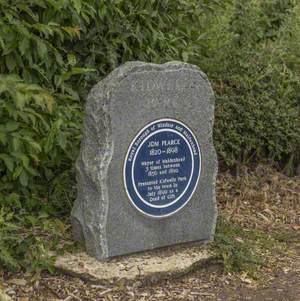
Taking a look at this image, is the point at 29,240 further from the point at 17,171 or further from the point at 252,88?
the point at 252,88

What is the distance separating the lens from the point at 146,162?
189 inches

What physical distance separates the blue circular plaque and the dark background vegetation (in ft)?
1.74

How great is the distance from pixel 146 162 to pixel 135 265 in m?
0.64

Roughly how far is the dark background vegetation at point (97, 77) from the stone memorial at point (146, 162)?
1.12ft

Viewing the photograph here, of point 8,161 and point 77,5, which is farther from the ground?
point 77,5

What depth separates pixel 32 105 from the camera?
4.95 m

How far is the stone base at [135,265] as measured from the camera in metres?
4.61

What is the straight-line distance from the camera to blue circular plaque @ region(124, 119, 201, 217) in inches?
187

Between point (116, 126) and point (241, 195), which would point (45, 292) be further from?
point (241, 195)

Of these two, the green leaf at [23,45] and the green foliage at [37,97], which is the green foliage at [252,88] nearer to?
the green foliage at [37,97]

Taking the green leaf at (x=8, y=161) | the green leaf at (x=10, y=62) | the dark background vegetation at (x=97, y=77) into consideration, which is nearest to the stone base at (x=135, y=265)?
the dark background vegetation at (x=97, y=77)

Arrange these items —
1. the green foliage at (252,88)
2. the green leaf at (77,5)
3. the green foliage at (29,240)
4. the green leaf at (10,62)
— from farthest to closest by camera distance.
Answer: the green foliage at (252,88)
the green leaf at (10,62)
the green leaf at (77,5)
the green foliage at (29,240)

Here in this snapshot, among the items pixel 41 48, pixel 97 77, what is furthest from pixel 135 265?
pixel 97 77

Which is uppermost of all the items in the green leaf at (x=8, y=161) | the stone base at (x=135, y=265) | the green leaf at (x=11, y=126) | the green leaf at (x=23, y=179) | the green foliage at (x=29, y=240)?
the green leaf at (x=11, y=126)
